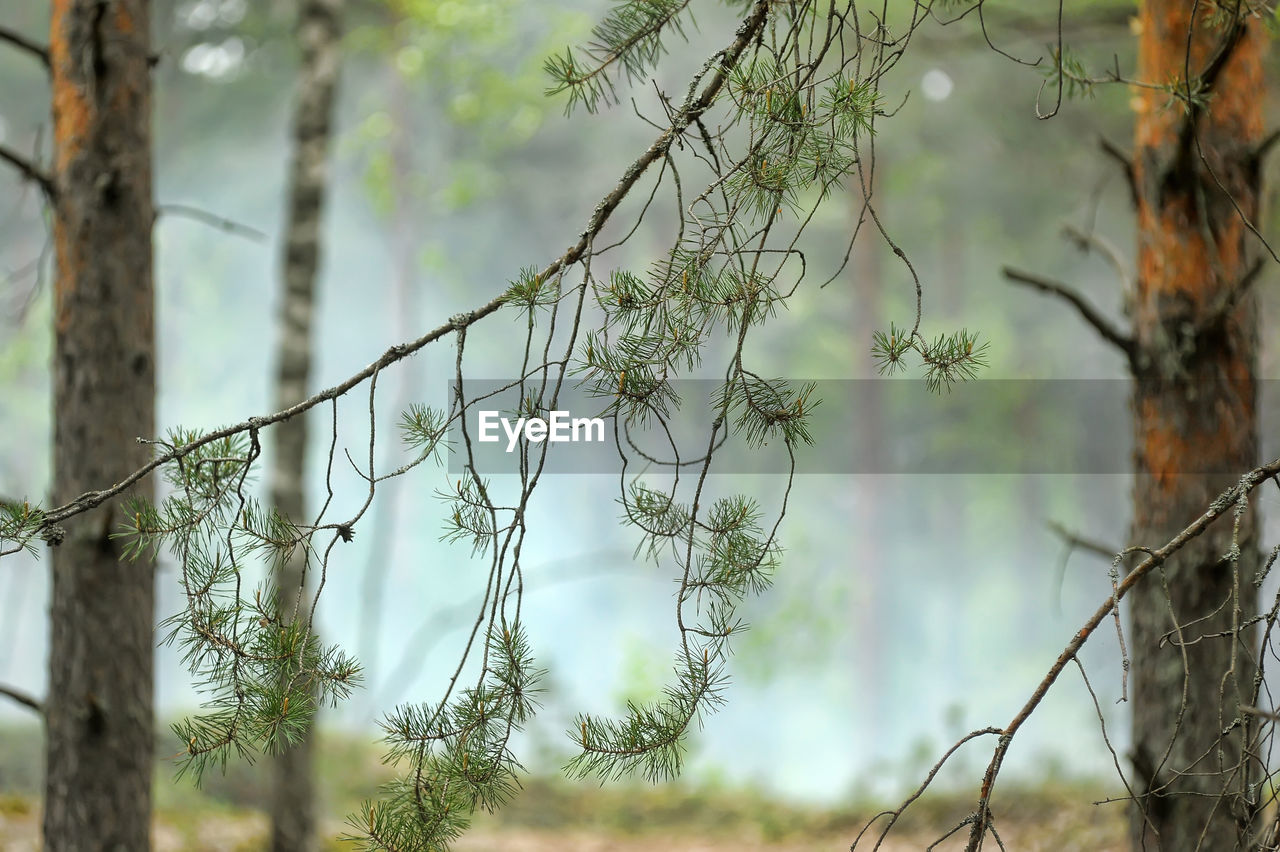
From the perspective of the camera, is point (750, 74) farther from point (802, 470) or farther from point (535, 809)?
point (802, 470)

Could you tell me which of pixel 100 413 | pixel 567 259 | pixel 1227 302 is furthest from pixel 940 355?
pixel 100 413

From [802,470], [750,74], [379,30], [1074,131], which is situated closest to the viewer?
[750,74]

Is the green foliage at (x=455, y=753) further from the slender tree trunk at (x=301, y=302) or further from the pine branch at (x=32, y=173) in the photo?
the slender tree trunk at (x=301, y=302)

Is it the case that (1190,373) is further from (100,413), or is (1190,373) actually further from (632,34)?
(100,413)

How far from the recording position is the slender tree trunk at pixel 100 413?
2.71 m

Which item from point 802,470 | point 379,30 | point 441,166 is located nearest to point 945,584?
point 802,470

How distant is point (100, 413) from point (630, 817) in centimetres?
556

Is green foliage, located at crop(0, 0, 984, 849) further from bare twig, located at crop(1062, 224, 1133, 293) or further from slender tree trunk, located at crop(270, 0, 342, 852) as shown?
slender tree trunk, located at crop(270, 0, 342, 852)

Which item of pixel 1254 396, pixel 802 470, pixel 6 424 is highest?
pixel 6 424

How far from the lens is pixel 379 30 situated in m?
8.34

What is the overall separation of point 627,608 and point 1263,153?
21.6 m

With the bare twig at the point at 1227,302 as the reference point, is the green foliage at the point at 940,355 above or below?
below

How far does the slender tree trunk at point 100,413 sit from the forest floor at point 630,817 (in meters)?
2.99

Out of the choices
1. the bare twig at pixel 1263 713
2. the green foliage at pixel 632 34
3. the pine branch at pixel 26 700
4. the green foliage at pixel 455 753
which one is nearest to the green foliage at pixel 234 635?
the green foliage at pixel 455 753
